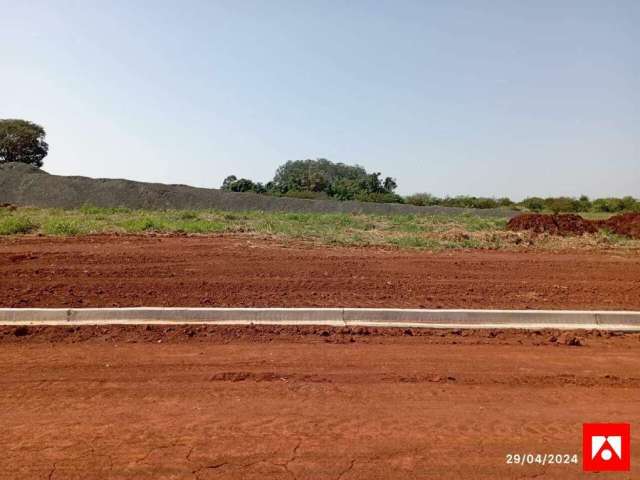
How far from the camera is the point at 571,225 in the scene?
2327 cm

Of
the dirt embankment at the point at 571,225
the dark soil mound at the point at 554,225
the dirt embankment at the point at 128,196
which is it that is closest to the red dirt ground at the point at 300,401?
the dark soil mound at the point at 554,225

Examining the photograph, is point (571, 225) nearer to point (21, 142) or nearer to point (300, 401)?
point (300, 401)

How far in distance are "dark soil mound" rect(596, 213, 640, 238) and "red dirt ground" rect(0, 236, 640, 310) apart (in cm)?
860

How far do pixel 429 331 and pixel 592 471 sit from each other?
3468 mm

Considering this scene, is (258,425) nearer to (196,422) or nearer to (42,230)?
(196,422)

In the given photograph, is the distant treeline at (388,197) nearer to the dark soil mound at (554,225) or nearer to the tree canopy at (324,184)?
the tree canopy at (324,184)

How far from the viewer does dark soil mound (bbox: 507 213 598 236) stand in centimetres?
2247

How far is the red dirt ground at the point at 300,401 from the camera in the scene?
12.6 ft

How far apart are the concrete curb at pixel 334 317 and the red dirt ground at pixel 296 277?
663 mm

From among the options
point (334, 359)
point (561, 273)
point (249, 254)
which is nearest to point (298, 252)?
point (249, 254)

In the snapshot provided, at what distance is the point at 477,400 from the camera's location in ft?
16.5

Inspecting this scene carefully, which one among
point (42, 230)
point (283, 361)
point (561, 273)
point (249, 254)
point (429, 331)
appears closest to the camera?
point (283, 361)
